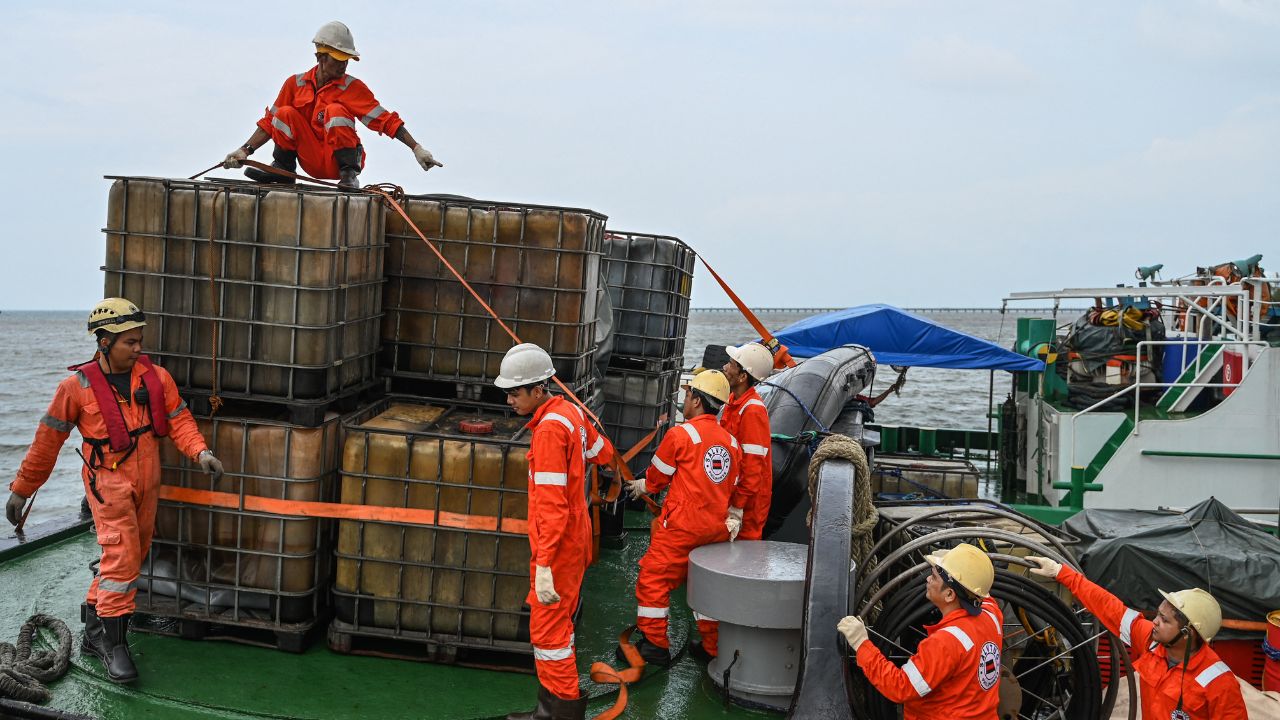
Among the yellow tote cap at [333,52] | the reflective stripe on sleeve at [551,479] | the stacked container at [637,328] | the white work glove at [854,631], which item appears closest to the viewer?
the white work glove at [854,631]

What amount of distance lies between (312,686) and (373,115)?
3.92m

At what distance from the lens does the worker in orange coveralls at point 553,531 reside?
5277mm

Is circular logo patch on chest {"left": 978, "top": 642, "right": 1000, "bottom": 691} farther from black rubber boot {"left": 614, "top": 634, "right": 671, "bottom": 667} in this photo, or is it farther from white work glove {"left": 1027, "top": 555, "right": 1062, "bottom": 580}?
black rubber boot {"left": 614, "top": 634, "right": 671, "bottom": 667}

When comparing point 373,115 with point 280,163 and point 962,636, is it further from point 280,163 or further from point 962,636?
point 962,636

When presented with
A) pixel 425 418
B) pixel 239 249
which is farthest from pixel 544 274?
pixel 239 249

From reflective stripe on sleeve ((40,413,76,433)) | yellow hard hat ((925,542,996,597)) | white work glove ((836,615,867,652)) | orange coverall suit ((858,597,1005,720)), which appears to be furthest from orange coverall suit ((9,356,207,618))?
yellow hard hat ((925,542,996,597))

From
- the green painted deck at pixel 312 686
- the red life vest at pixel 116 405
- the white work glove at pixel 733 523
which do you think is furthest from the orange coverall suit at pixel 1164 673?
the red life vest at pixel 116 405

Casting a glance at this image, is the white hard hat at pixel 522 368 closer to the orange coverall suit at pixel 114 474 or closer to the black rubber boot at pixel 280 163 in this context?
the orange coverall suit at pixel 114 474

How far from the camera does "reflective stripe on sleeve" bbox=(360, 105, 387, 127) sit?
7.13 meters

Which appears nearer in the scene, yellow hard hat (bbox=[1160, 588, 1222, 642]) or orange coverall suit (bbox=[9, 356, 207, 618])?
yellow hard hat (bbox=[1160, 588, 1222, 642])

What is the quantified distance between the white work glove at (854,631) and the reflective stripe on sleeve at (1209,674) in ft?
4.98

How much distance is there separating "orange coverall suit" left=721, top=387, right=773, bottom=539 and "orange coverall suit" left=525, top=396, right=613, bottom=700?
1592 millimetres

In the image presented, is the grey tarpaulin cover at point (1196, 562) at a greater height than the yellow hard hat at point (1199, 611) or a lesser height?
lesser

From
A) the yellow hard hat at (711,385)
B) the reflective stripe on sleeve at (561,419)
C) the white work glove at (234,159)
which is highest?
the white work glove at (234,159)
